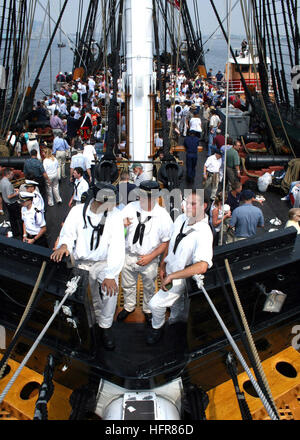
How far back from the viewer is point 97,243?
11.0ft

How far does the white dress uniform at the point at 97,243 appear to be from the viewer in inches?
128

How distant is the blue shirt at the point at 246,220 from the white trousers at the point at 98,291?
87.1 inches

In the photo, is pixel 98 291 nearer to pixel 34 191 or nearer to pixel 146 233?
pixel 146 233

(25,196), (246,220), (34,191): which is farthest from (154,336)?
(34,191)

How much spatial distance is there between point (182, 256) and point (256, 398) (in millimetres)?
1773

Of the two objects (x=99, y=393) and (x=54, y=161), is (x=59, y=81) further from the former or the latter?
(x=99, y=393)

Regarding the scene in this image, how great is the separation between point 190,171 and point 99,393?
613 cm

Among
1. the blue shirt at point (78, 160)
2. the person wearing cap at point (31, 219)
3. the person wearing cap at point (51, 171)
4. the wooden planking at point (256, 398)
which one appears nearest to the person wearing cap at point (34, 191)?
the person wearing cap at point (31, 219)

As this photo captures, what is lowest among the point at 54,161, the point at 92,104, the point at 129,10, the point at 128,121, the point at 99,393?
the point at 99,393

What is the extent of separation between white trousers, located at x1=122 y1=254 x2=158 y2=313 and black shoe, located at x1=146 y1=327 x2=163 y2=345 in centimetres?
43

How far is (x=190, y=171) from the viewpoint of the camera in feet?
28.4
